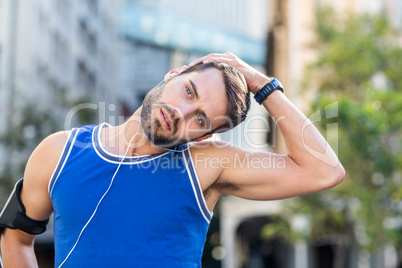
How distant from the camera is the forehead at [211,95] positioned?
219 cm

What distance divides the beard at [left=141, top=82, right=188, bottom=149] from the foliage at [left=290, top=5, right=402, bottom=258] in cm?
875

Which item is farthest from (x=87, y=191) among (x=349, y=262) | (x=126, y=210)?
(x=349, y=262)

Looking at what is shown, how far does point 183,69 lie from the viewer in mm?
2273

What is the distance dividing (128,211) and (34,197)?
41 centimetres

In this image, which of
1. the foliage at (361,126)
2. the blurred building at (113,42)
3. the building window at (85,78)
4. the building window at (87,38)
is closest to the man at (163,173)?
the foliage at (361,126)

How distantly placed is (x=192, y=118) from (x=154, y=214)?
393mm

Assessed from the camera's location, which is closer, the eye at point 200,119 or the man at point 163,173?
the man at point 163,173

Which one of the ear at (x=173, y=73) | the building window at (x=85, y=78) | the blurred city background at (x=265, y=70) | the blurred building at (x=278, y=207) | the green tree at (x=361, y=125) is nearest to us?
the ear at (x=173, y=73)

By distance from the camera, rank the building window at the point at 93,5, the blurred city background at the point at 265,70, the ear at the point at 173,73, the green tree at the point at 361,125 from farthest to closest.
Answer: the building window at the point at 93,5 → the blurred city background at the point at 265,70 → the green tree at the point at 361,125 → the ear at the point at 173,73

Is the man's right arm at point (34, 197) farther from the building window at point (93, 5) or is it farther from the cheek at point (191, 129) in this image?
the building window at point (93, 5)

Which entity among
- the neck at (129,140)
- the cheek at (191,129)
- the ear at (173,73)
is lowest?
the neck at (129,140)

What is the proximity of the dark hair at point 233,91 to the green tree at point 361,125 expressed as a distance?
8.61 metres

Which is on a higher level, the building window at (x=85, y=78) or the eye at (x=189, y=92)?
the eye at (x=189, y=92)

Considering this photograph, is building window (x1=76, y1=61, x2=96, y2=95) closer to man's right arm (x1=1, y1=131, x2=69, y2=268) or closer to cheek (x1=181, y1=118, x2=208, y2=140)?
man's right arm (x1=1, y1=131, x2=69, y2=268)
